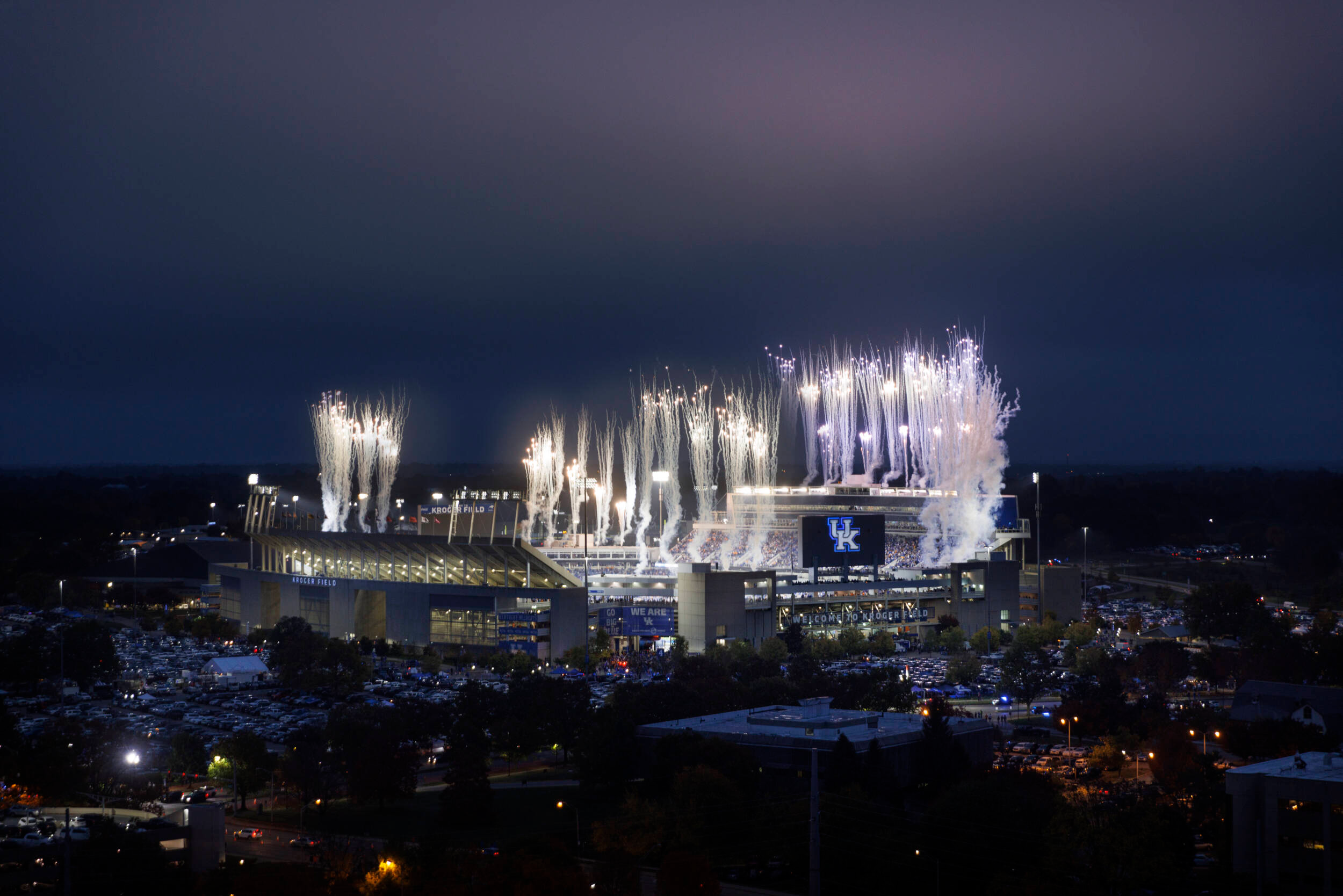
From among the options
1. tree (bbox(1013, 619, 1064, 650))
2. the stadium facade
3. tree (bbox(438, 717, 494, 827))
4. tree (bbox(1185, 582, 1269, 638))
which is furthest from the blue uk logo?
tree (bbox(438, 717, 494, 827))

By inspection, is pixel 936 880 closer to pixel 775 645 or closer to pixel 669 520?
pixel 775 645

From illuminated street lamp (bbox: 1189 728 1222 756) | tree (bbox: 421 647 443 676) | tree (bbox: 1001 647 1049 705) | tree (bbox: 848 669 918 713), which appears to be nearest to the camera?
illuminated street lamp (bbox: 1189 728 1222 756)

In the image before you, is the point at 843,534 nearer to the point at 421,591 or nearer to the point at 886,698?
the point at 421,591

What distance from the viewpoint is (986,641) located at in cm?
5578

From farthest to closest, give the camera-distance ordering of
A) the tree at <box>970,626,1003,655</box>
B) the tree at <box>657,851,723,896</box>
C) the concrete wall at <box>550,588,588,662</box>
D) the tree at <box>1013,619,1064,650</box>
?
the tree at <box>970,626,1003,655</box>
the tree at <box>1013,619,1064,650</box>
the concrete wall at <box>550,588,588,662</box>
the tree at <box>657,851,723,896</box>

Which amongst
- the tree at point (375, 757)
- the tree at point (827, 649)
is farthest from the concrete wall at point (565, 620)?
the tree at point (375, 757)

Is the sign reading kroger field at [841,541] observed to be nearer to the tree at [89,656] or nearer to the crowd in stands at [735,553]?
the crowd in stands at [735,553]

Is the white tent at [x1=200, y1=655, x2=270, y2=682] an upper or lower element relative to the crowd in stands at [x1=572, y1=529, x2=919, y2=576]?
lower

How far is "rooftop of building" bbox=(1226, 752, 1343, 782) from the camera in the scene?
2272cm

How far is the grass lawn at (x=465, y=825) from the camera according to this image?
25203 millimetres

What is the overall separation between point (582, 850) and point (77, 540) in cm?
8159

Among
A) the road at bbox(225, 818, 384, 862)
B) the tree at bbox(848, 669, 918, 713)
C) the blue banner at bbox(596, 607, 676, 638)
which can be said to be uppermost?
the blue banner at bbox(596, 607, 676, 638)

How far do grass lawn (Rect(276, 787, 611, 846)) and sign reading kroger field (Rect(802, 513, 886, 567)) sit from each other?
3108 cm

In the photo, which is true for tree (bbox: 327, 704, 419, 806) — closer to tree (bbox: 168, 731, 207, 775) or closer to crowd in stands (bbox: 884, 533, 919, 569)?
tree (bbox: 168, 731, 207, 775)
